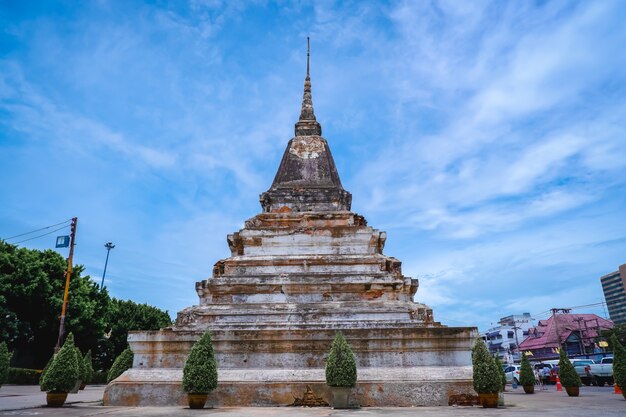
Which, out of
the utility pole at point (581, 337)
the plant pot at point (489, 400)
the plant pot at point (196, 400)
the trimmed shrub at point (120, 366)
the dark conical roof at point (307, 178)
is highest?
the dark conical roof at point (307, 178)

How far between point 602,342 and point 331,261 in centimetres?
4513

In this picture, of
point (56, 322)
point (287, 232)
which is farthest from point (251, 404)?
point (56, 322)

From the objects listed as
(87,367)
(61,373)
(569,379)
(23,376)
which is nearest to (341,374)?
(61,373)

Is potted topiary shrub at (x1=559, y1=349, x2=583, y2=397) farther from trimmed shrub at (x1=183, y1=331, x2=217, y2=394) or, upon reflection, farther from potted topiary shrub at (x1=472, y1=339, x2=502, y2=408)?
trimmed shrub at (x1=183, y1=331, x2=217, y2=394)

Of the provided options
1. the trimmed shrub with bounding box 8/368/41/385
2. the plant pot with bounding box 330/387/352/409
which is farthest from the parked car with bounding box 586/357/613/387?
the trimmed shrub with bounding box 8/368/41/385

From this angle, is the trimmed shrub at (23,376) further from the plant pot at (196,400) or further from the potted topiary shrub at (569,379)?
the potted topiary shrub at (569,379)

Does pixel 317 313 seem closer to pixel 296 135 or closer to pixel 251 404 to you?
pixel 251 404

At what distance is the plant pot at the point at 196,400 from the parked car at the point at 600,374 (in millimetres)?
26240

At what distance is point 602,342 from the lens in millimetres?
48562

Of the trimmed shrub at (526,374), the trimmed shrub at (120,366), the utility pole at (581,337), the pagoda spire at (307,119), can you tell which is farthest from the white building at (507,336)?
the trimmed shrub at (120,366)

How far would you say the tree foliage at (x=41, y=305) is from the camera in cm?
2686

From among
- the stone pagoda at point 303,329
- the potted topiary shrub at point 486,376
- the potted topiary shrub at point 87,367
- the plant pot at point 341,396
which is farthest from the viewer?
the potted topiary shrub at point 87,367

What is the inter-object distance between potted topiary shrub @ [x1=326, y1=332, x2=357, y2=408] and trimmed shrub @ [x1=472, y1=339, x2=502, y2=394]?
2909 mm

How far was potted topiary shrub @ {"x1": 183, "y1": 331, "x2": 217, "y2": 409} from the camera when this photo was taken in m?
11.0
